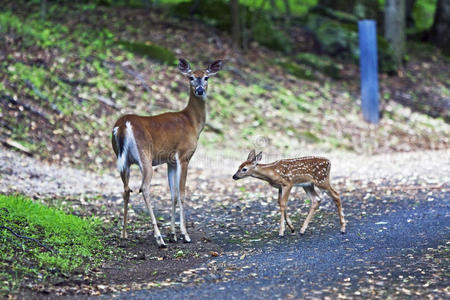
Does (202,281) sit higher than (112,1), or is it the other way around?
(112,1)

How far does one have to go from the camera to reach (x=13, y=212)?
755 centimetres

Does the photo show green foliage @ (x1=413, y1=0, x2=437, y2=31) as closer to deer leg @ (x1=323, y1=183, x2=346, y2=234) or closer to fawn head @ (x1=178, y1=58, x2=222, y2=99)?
fawn head @ (x1=178, y1=58, x2=222, y2=99)

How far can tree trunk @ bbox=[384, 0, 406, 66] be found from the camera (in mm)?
19891

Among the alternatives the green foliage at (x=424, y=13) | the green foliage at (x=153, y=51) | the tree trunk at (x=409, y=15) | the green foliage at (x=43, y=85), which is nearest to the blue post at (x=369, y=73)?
the green foliage at (x=153, y=51)

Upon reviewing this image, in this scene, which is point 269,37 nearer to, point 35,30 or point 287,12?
point 287,12

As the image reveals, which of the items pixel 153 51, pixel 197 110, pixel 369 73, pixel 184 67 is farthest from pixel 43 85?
pixel 369 73

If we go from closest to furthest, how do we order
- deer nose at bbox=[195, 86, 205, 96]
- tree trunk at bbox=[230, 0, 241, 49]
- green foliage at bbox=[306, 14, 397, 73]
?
deer nose at bbox=[195, 86, 205, 96]
tree trunk at bbox=[230, 0, 241, 49]
green foliage at bbox=[306, 14, 397, 73]

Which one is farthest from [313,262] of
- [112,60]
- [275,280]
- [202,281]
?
[112,60]

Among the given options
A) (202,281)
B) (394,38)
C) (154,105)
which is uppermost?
(394,38)

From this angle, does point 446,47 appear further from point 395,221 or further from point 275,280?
point 275,280

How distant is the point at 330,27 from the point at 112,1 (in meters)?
6.56

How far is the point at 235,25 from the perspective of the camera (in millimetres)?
18234

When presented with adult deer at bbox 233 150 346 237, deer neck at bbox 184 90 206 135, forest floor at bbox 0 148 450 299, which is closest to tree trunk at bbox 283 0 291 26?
forest floor at bbox 0 148 450 299

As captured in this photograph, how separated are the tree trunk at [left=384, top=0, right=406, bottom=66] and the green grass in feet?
45.9
